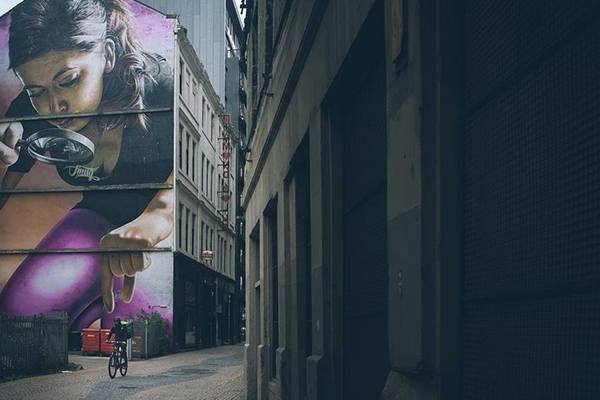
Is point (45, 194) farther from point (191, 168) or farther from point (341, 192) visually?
point (341, 192)

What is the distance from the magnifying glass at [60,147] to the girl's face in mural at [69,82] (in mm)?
488

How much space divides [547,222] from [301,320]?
796 cm

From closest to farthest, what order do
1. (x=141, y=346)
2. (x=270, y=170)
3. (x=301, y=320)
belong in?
(x=301, y=320) < (x=270, y=170) < (x=141, y=346)

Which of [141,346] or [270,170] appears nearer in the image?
[270,170]

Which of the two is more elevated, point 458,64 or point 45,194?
point 45,194

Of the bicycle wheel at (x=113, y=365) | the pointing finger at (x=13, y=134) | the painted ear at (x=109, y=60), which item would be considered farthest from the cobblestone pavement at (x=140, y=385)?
the painted ear at (x=109, y=60)

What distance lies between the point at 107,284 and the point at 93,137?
300 inches

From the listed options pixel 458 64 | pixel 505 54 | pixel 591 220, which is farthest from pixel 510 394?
pixel 458 64

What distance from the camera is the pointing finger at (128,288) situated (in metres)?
46.2

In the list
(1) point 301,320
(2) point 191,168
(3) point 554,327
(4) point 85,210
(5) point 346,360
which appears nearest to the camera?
(3) point 554,327

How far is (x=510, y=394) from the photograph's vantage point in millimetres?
3592

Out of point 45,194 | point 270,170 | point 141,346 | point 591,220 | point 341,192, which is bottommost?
point 141,346

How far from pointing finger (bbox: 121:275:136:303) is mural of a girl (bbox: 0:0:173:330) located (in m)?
0.13

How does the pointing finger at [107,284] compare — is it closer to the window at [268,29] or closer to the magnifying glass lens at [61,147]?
the magnifying glass lens at [61,147]
